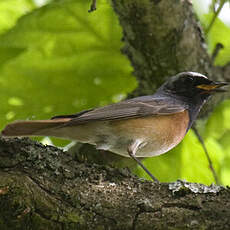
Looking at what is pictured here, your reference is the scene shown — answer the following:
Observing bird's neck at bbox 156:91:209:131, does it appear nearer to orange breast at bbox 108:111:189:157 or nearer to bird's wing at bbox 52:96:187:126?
bird's wing at bbox 52:96:187:126

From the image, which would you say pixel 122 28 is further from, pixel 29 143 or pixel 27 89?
pixel 29 143

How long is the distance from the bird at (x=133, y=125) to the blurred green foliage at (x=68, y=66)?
1.95ft

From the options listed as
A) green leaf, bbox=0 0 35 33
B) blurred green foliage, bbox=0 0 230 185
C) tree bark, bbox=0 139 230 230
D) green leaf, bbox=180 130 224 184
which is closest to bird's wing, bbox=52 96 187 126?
green leaf, bbox=180 130 224 184

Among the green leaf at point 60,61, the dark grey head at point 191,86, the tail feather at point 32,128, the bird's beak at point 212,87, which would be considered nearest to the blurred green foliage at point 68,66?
the green leaf at point 60,61

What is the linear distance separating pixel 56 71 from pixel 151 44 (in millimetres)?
1120

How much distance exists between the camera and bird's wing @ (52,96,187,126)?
379cm

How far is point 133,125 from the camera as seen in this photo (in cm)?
411

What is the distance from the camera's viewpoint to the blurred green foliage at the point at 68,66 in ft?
15.0

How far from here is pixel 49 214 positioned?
7.81ft

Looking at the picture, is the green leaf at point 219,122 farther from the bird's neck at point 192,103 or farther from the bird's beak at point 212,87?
the bird's beak at point 212,87

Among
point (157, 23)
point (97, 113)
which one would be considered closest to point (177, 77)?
point (157, 23)

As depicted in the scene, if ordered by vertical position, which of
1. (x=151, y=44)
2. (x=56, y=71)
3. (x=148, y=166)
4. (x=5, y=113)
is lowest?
(x=148, y=166)

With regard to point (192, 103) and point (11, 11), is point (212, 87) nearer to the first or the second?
point (192, 103)

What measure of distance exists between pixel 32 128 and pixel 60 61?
1569 mm
